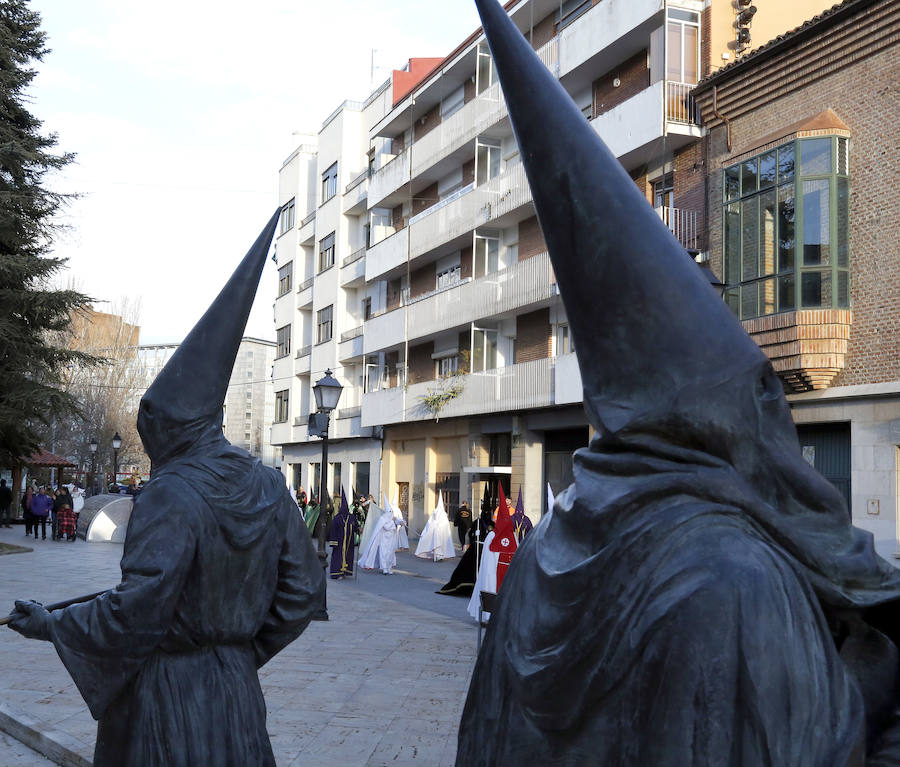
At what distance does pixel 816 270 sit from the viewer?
53.6 ft

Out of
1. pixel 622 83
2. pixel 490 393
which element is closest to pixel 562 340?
pixel 490 393

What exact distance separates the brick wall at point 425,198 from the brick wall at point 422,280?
229 cm

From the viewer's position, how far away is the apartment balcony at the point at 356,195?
3769cm

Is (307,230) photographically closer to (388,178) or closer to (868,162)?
(388,178)

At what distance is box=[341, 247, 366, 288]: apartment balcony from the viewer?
124 feet

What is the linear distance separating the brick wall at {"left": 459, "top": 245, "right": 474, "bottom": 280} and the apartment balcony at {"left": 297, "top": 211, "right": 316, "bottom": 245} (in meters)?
14.2

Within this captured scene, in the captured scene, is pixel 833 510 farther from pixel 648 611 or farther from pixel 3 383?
pixel 3 383

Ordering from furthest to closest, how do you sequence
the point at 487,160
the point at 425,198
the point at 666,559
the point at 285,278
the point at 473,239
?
the point at 285,278
the point at 425,198
the point at 487,160
the point at 473,239
the point at 666,559

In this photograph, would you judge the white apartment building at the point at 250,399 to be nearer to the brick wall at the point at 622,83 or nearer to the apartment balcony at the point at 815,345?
the brick wall at the point at 622,83

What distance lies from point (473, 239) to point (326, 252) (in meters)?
14.7

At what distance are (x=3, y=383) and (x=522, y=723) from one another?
85.9 feet

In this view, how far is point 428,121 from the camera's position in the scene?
3338 cm

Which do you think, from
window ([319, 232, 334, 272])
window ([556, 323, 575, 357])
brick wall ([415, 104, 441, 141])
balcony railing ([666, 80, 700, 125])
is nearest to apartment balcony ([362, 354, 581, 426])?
window ([556, 323, 575, 357])

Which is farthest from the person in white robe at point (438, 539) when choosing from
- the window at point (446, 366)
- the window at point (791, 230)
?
the window at point (791, 230)
